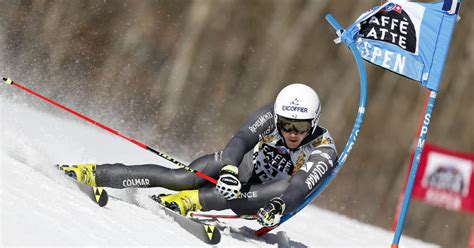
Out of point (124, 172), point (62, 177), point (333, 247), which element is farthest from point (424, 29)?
point (62, 177)

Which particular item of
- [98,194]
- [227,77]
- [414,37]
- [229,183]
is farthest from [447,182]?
[98,194]

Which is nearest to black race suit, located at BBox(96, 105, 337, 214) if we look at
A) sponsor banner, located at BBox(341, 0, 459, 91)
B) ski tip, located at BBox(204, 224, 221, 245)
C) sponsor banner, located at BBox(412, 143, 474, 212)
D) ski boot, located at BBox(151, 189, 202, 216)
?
ski boot, located at BBox(151, 189, 202, 216)

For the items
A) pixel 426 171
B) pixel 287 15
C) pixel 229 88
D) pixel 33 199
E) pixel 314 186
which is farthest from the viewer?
pixel 287 15

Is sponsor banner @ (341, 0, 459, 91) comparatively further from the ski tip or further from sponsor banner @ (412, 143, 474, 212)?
sponsor banner @ (412, 143, 474, 212)

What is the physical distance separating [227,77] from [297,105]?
9625 millimetres

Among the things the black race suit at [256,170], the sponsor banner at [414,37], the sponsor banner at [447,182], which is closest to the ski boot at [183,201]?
the black race suit at [256,170]

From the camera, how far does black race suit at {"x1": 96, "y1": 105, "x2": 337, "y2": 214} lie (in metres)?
6.66

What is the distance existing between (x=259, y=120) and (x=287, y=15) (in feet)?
35.3

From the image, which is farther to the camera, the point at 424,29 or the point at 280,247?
the point at 424,29

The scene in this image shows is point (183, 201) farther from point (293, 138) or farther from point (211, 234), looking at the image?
point (293, 138)

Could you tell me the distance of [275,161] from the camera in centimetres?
700

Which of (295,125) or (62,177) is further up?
(295,125)

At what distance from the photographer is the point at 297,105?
670 centimetres

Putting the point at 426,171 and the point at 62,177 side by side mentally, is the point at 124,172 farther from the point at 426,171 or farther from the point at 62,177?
the point at 426,171
